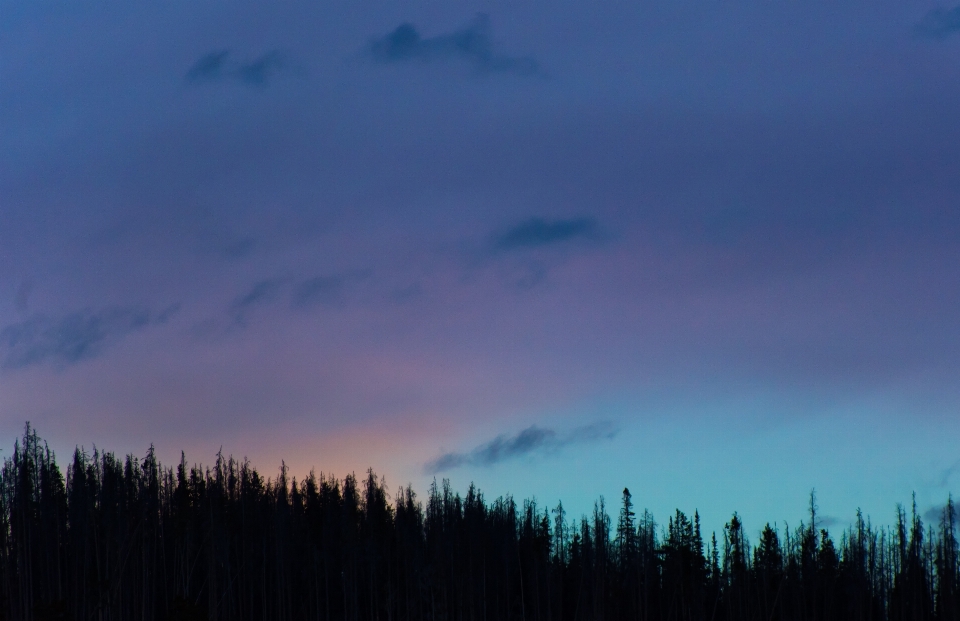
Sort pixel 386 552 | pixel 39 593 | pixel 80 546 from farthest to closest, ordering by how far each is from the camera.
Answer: pixel 386 552
pixel 80 546
pixel 39 593

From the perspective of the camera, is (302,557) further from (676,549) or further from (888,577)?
(888,577)

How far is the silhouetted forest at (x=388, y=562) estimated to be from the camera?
297ft

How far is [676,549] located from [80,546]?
175 feet

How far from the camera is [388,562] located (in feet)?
321

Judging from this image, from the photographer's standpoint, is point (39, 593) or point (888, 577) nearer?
point (39, 593)

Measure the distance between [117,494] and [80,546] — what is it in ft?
27.1

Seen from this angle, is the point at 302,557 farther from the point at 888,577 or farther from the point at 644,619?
the point at 888,577

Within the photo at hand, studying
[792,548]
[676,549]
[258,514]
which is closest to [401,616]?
[258,514]

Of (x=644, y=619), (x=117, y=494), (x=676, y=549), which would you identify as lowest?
(x=644, y=619)

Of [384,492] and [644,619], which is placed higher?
[384,492]

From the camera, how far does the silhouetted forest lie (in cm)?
9044

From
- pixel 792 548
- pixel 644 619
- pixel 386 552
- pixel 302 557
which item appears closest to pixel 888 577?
pixel 792 548

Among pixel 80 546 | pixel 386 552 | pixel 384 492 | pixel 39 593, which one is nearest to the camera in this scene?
pixel 39 593

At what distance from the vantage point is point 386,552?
100 meters
